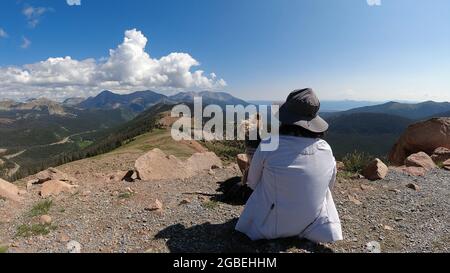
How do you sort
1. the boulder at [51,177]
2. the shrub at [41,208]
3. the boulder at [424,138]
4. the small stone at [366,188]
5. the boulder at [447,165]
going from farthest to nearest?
the boulder at [424,138] < the boulder at [447,165] < the boulder at [51,177] < the small stone at [366,188] < the shrub at [41,208]

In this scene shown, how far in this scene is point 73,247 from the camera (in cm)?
691

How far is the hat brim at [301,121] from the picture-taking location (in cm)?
615

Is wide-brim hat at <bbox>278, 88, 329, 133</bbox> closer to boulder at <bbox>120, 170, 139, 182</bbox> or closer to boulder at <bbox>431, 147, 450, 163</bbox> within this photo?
boulder at <bbox>120, 170, 139, 182</bbox>

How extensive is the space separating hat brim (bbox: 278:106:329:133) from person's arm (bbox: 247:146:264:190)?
2.32ft

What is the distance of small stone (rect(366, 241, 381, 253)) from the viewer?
6896 mm

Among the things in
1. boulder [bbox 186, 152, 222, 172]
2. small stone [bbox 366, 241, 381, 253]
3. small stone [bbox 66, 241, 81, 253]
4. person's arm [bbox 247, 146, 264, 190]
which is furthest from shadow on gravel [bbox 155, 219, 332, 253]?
boulder [bbox 186, 152, 222, 172]

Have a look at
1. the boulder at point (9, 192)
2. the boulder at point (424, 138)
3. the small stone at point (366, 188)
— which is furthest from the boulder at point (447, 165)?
the boulder at point (9, 192)

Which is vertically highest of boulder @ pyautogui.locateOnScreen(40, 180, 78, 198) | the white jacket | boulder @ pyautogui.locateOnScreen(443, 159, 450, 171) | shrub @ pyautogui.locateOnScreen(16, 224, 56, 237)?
the white jacket

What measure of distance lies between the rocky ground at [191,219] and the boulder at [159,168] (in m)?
0.72

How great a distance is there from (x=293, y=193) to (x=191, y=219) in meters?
3.20

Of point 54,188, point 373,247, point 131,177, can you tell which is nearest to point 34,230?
point 54,188

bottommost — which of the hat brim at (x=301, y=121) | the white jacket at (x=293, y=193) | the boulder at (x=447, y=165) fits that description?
the boulder at (x=447, y=165)

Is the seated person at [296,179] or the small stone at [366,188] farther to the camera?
the small stone at [366,188]

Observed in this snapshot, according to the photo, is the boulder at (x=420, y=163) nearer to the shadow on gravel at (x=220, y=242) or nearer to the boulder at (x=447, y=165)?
the boulder at (x=447, y=165)
